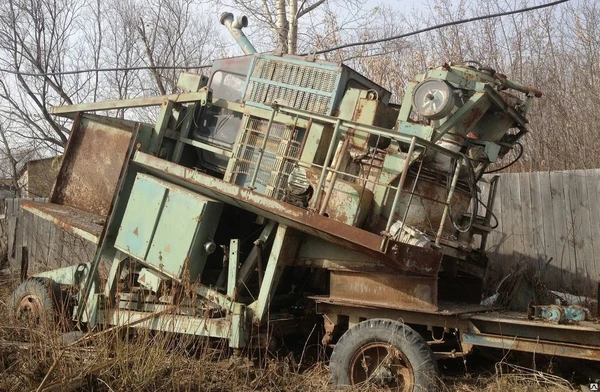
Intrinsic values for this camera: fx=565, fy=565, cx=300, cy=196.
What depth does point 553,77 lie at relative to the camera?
14.0 meters

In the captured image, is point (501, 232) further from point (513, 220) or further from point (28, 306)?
point (28, 306)

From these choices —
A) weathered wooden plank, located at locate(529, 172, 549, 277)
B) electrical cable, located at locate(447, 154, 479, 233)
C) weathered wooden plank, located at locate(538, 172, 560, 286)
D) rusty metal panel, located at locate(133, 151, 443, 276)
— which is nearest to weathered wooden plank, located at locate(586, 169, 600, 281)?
weathered wooden plank, located at locate(538, 172, 560, 286)

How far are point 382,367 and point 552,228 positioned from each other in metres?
4.71

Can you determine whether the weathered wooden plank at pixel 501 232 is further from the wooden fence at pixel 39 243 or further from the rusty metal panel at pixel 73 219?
the wooden fence at pixel 39 243

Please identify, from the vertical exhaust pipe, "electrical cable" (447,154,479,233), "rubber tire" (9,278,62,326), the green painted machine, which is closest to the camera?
the green painted machine

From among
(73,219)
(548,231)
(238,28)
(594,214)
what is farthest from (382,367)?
(238,28)

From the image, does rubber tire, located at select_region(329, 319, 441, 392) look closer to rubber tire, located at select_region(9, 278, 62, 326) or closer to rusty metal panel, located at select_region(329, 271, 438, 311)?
rusty metal panel, located at select_region(329, 271, 438, 311)

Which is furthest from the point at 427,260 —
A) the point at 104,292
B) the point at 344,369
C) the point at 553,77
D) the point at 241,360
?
the point at 553,77

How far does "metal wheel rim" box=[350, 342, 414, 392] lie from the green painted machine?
0.04 feet

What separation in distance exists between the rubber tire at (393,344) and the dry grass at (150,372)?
23 cm

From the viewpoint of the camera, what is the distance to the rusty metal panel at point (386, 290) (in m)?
5.20

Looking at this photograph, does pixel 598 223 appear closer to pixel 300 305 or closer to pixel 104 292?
pixel 300 305

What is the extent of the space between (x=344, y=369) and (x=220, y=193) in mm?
2173

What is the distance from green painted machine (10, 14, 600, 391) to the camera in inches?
203
